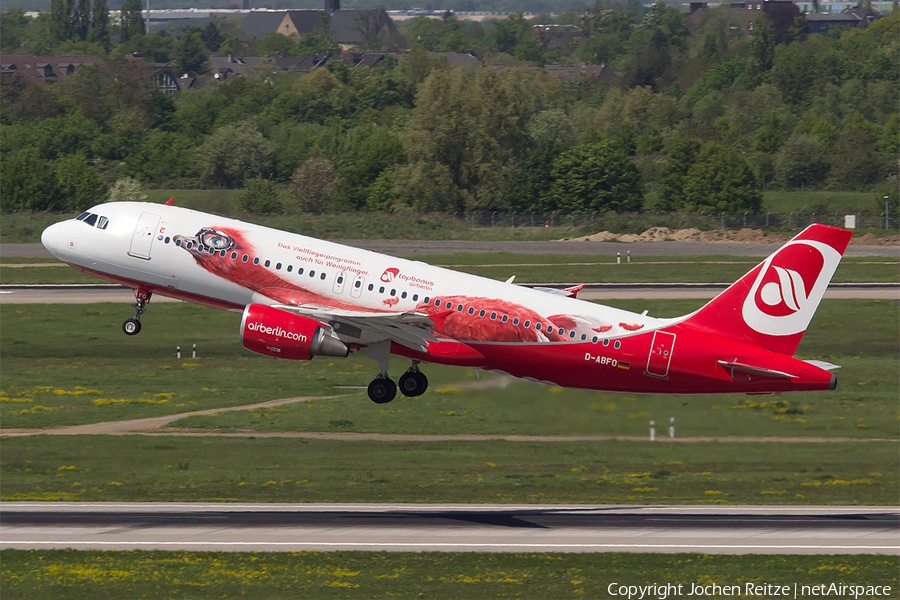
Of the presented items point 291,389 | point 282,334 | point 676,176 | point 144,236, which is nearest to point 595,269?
point 676,176

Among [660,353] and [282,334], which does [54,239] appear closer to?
[282,334]

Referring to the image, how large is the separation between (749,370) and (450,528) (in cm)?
Result: 2001

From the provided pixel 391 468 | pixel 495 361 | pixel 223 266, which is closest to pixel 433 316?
pixel 495 361

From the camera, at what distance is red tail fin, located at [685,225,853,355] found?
53938 mm

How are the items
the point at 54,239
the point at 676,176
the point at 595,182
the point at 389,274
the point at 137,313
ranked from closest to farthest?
the point at 389,274
the point at 137,313
the point at 54,239
the point at 595,182
the point at 676,176

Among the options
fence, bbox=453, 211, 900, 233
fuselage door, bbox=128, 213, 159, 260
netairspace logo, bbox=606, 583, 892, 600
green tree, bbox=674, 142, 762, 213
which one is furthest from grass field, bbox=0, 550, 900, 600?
green tree, bbox=674, 142, 762, 213

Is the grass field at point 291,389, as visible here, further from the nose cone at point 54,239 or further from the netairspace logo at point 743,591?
the nose cone at point 54,239

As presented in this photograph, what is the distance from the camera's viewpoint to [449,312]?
5328 centimetres

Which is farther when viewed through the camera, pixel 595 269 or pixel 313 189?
pixel 313 189

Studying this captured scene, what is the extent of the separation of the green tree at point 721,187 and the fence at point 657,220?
2.34 meters

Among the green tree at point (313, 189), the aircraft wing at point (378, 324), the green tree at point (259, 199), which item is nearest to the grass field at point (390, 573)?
the aircraft wing at point (378, 324)

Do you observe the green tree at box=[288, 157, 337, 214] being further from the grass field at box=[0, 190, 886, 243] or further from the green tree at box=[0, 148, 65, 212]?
the green tree at box=[0, 148, 65, 212]

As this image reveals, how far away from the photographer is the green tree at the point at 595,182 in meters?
169

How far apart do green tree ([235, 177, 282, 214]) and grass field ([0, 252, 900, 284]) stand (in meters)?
38.3
